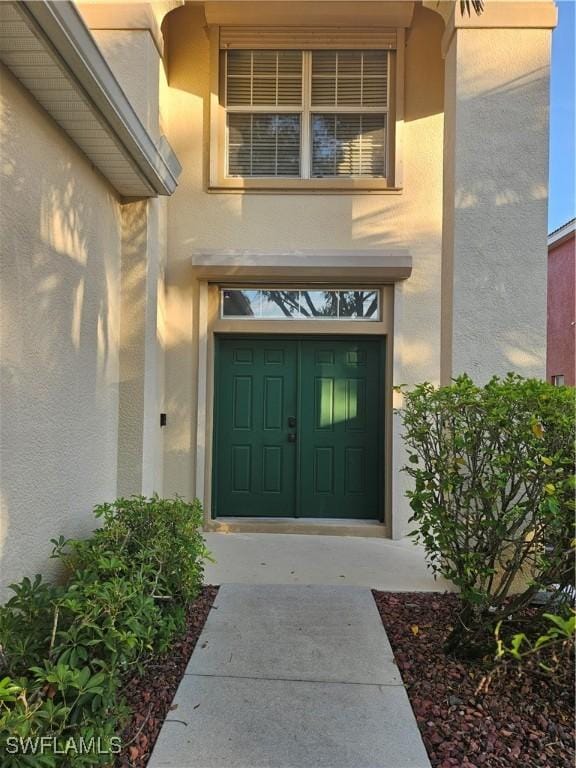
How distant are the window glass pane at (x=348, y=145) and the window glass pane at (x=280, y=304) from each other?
4.93ft

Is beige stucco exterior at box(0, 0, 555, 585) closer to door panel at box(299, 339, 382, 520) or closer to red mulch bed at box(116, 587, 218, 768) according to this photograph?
door panel at box(299, 339, 382, 520)

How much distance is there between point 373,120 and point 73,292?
14.0ft

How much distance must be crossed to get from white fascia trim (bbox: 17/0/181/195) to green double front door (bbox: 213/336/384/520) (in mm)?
2414

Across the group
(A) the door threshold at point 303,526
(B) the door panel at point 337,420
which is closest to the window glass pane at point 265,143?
(B) the door panel at point 337,420

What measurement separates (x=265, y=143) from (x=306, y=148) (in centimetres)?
52

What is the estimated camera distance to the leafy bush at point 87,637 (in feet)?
6.48

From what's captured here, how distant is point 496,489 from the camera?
112 inches

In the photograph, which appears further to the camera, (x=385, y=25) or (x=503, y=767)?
(x=385, y=25)

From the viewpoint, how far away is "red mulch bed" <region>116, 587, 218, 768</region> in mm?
2285

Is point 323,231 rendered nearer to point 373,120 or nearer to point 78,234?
point 373,120

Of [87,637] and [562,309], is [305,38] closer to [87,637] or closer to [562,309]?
[87,637]

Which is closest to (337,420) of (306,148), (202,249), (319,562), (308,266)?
(319,562)

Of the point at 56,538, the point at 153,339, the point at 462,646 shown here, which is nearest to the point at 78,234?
the point at 153,339

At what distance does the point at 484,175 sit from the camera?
4.20m
